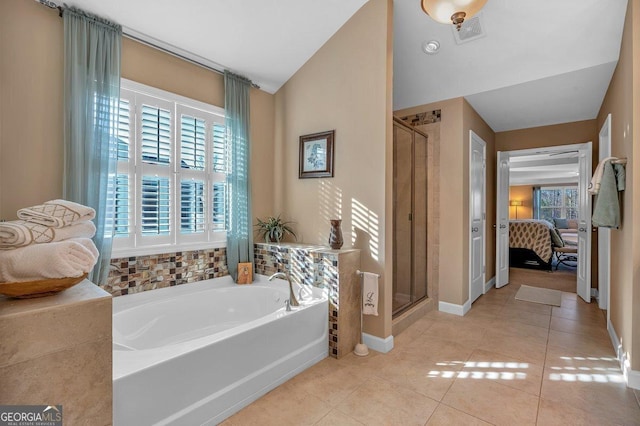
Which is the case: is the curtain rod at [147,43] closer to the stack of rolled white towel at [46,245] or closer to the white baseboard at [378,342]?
the stack of rolled white towel at [46,245]

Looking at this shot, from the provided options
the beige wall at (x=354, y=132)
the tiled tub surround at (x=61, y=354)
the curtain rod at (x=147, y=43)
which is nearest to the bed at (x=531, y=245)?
the beige wall at (x=354, y=132)

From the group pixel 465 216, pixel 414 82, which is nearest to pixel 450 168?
pixel 465 216

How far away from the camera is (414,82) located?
11.6 feet

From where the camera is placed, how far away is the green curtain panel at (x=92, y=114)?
6.81ft

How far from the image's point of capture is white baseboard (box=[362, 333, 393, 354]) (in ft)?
8.65

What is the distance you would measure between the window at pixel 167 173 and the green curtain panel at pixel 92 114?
0.13 meters

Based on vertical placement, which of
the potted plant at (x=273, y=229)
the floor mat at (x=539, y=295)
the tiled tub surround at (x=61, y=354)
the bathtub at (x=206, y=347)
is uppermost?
the potted plant at (x=273, y=229)

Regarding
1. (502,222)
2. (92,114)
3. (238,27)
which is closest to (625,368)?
(502,222)

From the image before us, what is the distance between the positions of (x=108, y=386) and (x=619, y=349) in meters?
3.53

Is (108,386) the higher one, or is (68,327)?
(68,327)

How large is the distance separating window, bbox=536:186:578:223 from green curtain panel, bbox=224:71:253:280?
1142 cm

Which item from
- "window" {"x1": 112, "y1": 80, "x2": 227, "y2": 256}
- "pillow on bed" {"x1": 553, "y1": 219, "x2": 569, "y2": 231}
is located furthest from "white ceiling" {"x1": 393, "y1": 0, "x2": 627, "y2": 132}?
"pillow on bed" {"x1": 553, "y1": 219, "x2": 569, "y2": 231}

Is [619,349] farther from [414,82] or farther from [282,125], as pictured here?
[282,125]

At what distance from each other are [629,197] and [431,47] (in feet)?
6.74
